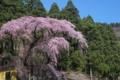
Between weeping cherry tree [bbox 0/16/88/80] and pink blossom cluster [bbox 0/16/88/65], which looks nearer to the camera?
pink blossom cluster [bbox 0/16/88/65]

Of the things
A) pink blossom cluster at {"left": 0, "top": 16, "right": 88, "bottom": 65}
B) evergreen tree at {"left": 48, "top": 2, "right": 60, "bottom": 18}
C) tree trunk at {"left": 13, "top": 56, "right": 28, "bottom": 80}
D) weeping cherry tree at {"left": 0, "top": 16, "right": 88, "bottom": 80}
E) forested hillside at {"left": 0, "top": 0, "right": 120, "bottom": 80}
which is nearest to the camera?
pink blossom cluster at {"left": 0, "top": 16, "right": 88, "bottom": 65}

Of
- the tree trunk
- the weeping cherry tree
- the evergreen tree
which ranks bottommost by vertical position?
the tree trunk

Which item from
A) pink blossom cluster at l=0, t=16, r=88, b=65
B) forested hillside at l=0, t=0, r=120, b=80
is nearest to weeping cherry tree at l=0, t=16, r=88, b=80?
pink blossom cluster at l=0, t=16, r=88, b=65

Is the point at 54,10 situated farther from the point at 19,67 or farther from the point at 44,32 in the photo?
the point at 19,67

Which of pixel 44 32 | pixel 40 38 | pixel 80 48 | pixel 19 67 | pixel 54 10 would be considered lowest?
pixel 19 67

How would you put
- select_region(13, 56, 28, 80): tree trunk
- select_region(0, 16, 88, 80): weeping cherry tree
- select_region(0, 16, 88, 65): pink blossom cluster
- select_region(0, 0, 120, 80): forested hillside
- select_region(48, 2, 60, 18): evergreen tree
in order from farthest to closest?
select_region(48, 2, 60, 18): evergreen tree
select_region(0, 0, 120, 80): forested hillside
select_region(13, 56, 28, 80): tree trunk
select_region(0, 16, 88, 80): weeping cherry tree
select_region(0, 16, 88, 65): pink blossom cluster

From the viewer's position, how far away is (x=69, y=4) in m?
17.3

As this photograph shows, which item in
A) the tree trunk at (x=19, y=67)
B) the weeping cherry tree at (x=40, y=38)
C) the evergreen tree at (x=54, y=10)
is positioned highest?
the evergreen tree at (x=54, y=10)

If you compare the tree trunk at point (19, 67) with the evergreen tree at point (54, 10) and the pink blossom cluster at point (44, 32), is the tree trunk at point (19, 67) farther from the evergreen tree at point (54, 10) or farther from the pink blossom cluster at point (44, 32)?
the evergreen tree at point (54, 10)

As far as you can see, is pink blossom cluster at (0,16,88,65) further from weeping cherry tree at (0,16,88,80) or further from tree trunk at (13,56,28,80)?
tree trunk at (13,56,28,80)

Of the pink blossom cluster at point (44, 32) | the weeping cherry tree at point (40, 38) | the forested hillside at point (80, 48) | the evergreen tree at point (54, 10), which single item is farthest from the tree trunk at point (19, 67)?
the evergreen tree at point (54, 10)

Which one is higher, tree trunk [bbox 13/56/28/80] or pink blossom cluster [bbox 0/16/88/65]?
pink blossom cluster [bbox 0/16/88/65]

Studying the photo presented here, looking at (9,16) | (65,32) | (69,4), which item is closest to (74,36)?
(65,32)

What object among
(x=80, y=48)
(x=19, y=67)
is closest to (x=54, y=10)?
(x=80, y=48)
